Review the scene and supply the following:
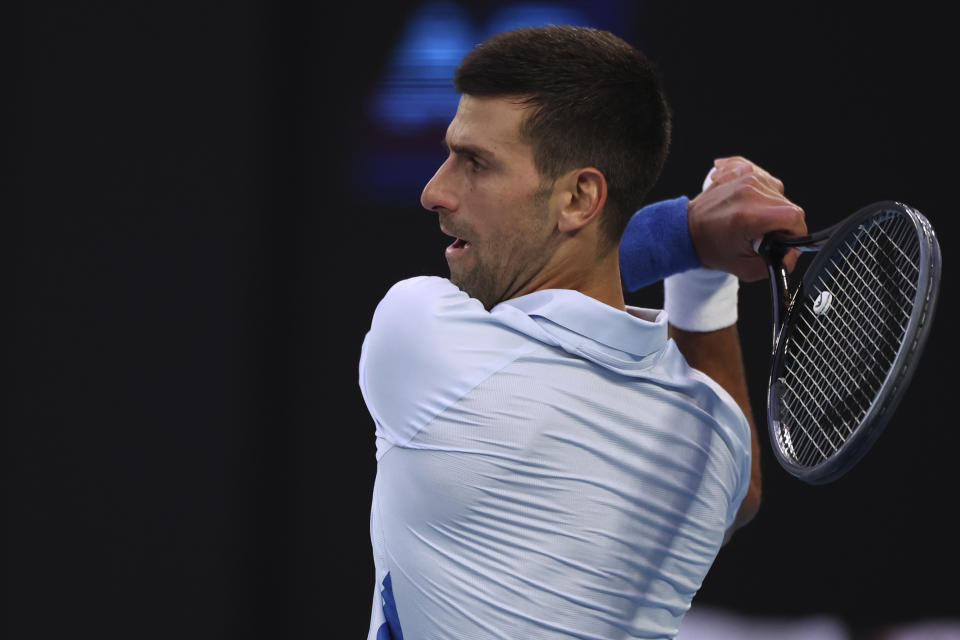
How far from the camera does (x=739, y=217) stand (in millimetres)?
1505

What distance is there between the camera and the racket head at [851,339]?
3.58 ft

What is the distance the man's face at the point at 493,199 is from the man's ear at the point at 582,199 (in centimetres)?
2

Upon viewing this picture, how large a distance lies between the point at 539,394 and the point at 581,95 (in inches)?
15.0

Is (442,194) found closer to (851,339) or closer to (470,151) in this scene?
(470,151)

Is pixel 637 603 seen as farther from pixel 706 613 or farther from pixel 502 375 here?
pixel 706 613

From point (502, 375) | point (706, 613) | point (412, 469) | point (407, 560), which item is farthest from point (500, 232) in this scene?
point (706, 613)

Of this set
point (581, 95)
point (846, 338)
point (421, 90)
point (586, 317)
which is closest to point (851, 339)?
point (846, 338)

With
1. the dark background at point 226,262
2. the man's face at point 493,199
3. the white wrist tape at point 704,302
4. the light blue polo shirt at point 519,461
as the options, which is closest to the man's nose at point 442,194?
the man's face at point 493,199

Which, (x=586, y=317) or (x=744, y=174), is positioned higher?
(x=744, y=174)

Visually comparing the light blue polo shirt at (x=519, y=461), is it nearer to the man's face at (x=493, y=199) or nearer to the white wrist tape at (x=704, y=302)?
the man's face at (x=493, y=199)

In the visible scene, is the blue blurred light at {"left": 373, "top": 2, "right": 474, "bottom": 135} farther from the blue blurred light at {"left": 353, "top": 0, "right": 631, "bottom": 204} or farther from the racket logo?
the racket logo

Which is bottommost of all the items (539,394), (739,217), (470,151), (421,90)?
(421,90)

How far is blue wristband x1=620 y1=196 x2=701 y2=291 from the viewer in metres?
1.63

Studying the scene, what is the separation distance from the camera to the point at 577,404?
125 centimetres
